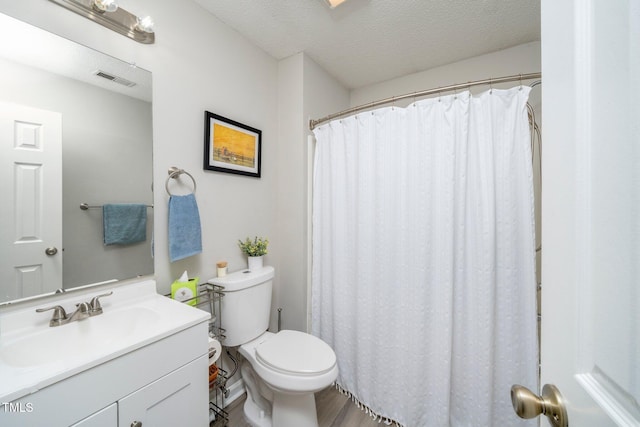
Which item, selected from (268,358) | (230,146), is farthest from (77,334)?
(230,146)

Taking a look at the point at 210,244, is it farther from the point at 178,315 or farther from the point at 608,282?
the point at 608,282

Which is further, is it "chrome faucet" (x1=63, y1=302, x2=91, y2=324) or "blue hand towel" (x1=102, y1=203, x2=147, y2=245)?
"blue hand towel" (x1=102, y1=203, x2=147, y2=245)

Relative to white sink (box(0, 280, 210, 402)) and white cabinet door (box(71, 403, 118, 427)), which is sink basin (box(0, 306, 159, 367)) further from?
white cabinet door (box(71, 403, 118, 427))

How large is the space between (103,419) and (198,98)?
1.49 meters

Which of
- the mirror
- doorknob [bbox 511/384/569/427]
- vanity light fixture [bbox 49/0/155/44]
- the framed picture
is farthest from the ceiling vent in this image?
doorknob [bbox 511/384/569/427]

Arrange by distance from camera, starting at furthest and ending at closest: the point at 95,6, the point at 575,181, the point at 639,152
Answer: the point at 95,6 → the point at 575,181 → the point at 639,152

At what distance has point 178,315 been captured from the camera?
A: 102 cm

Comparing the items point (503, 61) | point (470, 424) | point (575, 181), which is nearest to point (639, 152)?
point (575, 181)

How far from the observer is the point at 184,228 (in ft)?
4.39

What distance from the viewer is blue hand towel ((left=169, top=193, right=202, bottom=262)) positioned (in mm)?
1294

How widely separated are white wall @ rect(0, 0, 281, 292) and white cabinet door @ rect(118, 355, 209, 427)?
53 cm

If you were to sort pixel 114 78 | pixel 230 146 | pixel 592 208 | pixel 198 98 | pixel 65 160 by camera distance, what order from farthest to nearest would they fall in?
1. pixel 230 146
2. pixel 198 98
3. pixel 114 78
4. pixel 65 160
5. pixel 592 208

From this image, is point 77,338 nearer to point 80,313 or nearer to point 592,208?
point 80,313

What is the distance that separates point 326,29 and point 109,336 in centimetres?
203
